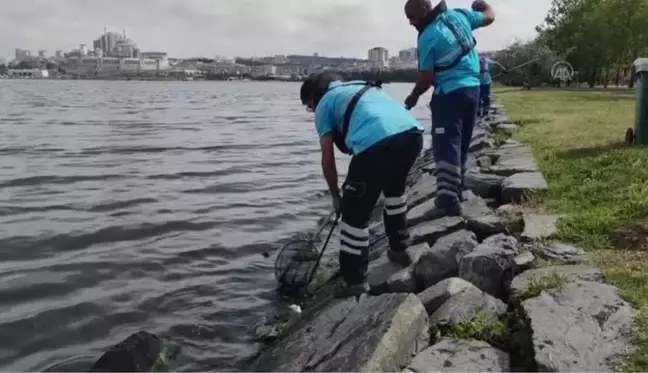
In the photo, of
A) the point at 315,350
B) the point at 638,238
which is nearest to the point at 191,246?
the point at 315,350

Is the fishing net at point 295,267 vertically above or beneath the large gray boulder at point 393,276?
beneath

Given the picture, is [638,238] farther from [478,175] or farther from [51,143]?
[51,143]

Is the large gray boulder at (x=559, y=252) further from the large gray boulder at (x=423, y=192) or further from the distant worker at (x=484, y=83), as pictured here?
the distant worker at (x=484, y=83)

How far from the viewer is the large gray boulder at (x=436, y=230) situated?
263 inches

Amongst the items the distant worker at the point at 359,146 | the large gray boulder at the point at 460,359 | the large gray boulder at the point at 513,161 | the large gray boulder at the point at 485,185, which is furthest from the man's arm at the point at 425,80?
the large gray boulder at the point at 460,359

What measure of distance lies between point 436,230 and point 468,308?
223 cm

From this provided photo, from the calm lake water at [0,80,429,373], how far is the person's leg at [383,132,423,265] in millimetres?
1564

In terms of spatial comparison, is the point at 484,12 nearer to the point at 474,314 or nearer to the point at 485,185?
the point at 485,185

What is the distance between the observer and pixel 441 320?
452 centimetres

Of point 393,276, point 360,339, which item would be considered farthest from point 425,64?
point 360,339

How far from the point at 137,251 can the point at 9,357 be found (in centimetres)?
341

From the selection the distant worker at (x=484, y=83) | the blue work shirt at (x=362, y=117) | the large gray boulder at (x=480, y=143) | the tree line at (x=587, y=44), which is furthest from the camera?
the tree line at (x=587, y=44)

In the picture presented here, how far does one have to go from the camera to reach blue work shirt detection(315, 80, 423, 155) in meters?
5.48

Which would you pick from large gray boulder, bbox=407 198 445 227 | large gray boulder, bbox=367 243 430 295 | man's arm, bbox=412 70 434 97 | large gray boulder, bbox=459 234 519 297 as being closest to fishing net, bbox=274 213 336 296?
large gray boulder, bbox=407 198 445 227
